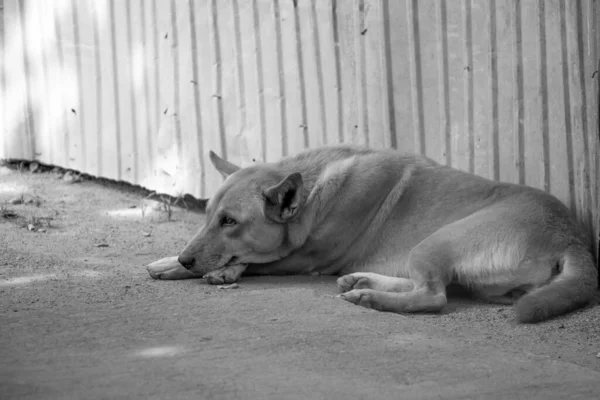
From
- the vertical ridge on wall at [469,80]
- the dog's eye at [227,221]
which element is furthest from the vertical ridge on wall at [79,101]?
the vertical ridge on wall at [469,80]

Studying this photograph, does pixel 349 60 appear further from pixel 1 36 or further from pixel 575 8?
pixel 1 36

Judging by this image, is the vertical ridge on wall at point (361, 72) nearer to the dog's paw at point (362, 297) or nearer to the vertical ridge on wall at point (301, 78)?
the vertical ridge on wall at point (301, 78)

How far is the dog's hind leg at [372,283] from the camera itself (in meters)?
4.95

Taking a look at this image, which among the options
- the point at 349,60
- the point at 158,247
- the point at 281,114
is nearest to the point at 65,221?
the point at 158,247

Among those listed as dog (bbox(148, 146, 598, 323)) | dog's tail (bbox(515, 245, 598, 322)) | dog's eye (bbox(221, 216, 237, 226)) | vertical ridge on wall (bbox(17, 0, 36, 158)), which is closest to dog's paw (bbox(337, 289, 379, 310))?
dog (bbox(148, 146, 598, 323))

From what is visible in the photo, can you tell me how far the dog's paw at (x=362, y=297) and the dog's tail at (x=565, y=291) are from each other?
29.3 inches

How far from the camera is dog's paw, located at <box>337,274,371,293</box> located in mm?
4957

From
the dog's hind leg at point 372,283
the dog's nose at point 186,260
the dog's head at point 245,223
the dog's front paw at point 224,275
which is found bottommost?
the dog's hind leg at point 372,283

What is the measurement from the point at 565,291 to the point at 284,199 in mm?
1719

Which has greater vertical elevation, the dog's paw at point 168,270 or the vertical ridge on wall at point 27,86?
the vertical ridge on wall at point 27,86

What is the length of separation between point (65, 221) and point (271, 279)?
7.37 feet

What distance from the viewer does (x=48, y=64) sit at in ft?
26.7

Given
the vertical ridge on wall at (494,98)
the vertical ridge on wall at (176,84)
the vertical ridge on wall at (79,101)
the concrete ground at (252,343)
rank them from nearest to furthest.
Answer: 1. the concrete ground at (252,343)
2. the vertical ridge on wall at (494,98)
3. the vertical ridge on wall at (176,84)
4. the vertical ridge on wall at (79,101)

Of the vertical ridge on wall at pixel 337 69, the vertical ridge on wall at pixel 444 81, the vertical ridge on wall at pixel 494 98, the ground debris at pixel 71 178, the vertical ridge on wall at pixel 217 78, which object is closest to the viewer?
the vertical ridge on wall at pixel 494 98
